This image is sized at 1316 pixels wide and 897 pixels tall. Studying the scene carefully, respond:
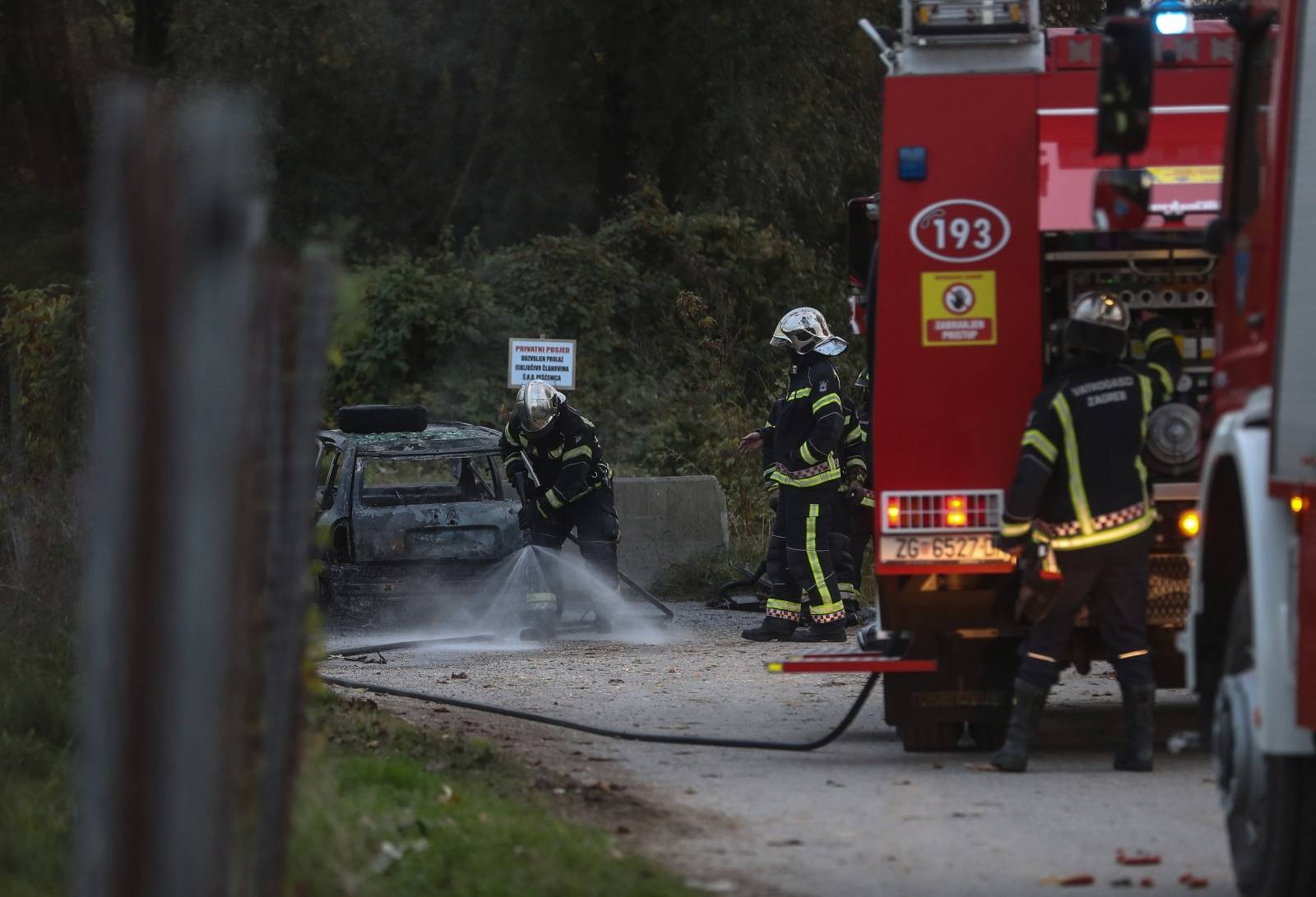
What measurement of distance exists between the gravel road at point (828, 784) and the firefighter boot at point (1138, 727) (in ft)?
0.23

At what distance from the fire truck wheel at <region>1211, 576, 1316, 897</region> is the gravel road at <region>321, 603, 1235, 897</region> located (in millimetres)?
459

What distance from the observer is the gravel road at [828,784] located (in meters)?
6.01

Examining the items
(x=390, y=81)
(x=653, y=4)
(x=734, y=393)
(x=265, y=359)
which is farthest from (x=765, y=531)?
(x=265, y=359)

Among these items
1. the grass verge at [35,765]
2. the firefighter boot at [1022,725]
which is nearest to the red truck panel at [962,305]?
the firefighter boot at [1022,725]

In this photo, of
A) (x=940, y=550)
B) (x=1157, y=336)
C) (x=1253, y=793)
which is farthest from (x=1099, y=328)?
(x=1253, y=793)

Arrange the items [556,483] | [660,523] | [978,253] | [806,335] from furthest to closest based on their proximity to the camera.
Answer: [660,523]
[556,483]
[806,335]
[978,253]

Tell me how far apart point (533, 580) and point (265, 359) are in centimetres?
937

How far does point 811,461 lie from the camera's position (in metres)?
12.6

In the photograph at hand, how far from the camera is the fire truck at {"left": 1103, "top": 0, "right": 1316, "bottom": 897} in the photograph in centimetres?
493

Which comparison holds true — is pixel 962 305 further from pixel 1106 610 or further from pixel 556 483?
pixel 556 483

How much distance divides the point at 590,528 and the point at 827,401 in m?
2.15

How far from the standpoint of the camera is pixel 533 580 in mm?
13531

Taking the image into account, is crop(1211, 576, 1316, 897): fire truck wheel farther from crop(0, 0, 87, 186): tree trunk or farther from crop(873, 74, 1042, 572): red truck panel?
crop(0, 0, 87, 186): tree trunk

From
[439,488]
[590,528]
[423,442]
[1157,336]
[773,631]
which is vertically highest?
[1157,336]
